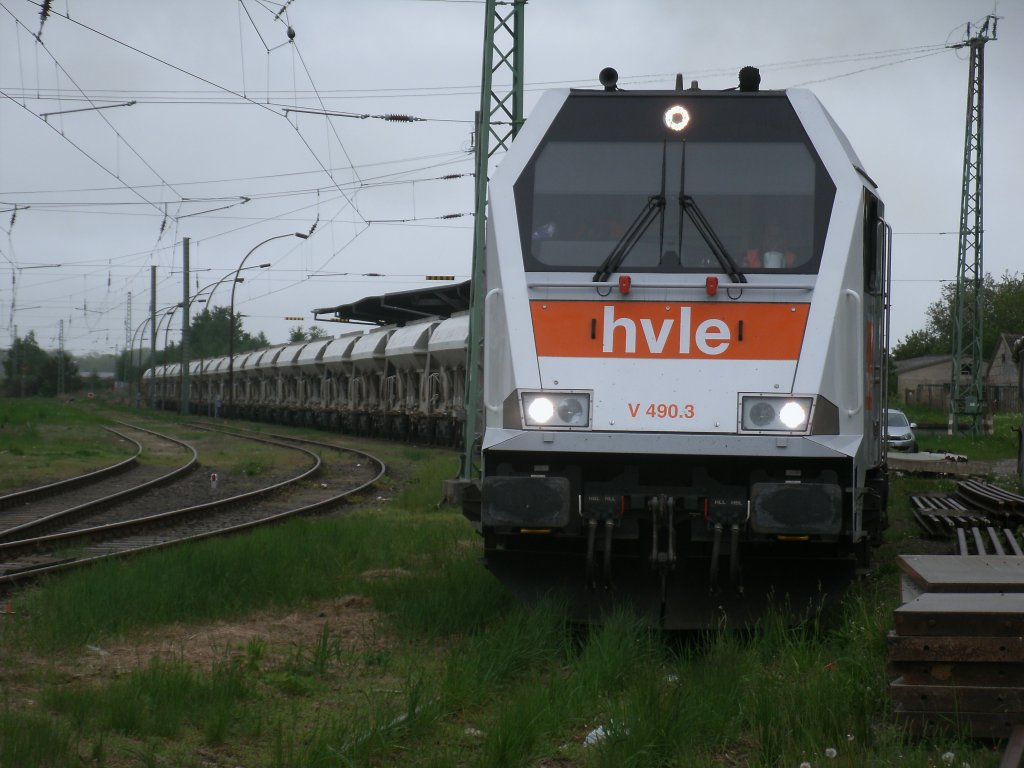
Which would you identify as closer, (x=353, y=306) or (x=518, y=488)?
(x=518, y=488)

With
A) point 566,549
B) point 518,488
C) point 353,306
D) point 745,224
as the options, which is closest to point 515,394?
point 518,488

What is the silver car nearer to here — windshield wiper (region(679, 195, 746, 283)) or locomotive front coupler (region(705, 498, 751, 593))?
windshield wiper (region(679, 195, 746, 283))

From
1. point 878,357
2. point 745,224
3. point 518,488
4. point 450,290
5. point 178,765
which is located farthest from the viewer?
point 450,290

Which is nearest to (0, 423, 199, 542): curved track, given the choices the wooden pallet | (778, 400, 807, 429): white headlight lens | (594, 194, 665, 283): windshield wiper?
(594, 194, 665, 283): windshield wiper

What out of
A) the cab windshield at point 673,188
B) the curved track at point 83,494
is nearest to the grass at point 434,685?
the cab windshield at point 673,188

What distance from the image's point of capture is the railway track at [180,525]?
445 inches

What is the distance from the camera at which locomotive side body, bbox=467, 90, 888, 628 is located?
6242mm

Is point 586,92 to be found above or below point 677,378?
above

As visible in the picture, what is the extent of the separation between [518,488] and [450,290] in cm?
2934

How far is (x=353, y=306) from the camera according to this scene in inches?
1797

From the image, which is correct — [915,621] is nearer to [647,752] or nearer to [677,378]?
[647,752]

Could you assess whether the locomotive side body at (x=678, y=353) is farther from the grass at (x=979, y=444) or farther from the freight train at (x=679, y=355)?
the grass at (x=979, y=444)

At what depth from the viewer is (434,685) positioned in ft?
19.1

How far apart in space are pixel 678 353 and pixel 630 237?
74 cm
